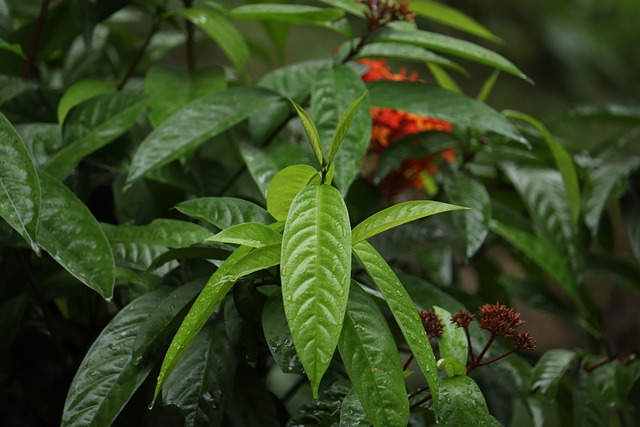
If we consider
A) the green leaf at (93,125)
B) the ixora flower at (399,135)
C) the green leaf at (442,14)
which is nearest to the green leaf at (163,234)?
the green leaf at (93,125)

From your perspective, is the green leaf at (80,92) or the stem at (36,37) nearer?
the green leaf at (80,92)

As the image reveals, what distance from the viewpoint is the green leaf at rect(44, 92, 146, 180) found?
78 cm

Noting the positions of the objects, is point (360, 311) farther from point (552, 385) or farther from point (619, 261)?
point (619, 261)

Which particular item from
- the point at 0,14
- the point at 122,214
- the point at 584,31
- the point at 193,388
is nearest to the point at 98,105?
the point at 122,214

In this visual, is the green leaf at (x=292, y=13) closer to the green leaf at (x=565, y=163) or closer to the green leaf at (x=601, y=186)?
the green leaf at (x=565, y=163)

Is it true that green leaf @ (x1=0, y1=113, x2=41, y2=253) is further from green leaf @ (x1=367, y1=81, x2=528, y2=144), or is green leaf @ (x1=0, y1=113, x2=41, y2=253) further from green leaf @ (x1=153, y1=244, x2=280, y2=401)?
green leaf @ (x1=367, y1=81, x2=528, y2=144)

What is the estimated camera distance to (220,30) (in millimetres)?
917

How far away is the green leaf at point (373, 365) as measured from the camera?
0.51m

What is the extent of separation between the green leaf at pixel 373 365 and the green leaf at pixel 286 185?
0.37 ft

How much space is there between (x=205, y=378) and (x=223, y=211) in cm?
15

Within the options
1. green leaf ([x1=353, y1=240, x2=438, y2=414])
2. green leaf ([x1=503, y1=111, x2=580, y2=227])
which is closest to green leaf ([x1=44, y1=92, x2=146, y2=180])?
green leaf ([x1=353, y1=240, x2=438, y2=414])

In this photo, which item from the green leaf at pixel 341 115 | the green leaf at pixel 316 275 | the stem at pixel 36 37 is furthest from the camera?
the stem at pixel 36 37

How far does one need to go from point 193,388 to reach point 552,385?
42cm

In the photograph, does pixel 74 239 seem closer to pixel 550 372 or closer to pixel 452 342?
pixel 452 342
